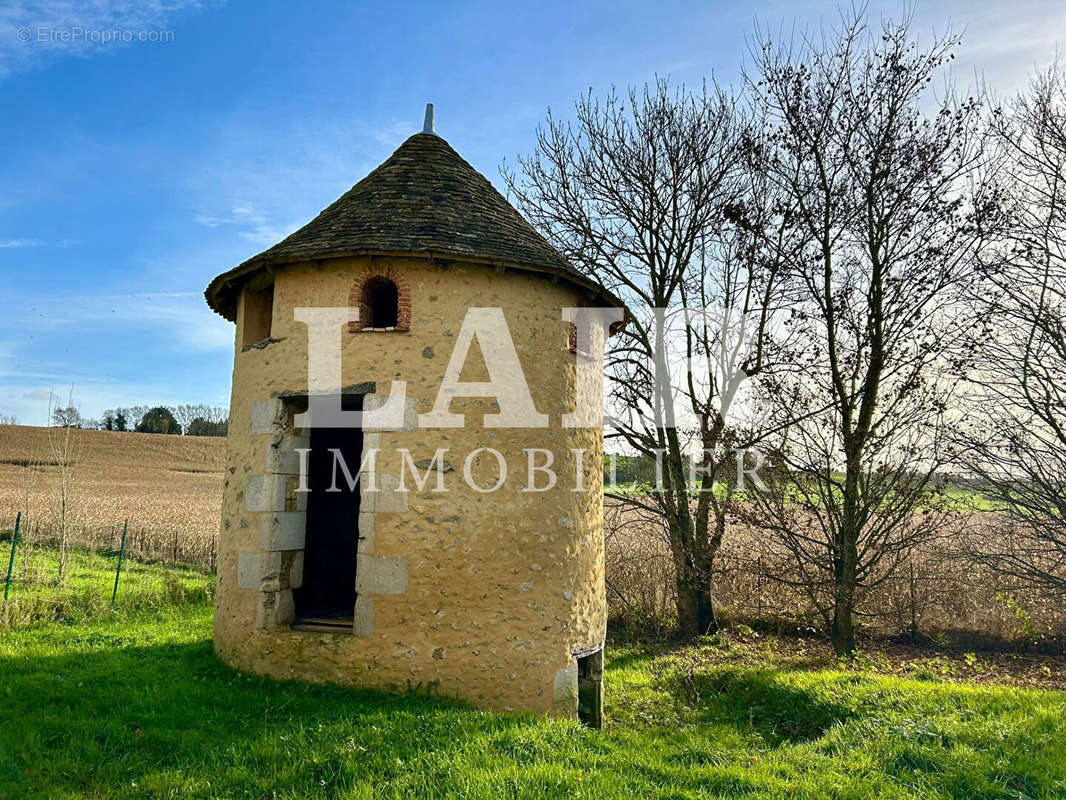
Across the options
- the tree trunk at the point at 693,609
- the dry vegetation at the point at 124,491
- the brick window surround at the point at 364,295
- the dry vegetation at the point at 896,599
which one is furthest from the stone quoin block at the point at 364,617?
the dry vegetation at the point at 124,491

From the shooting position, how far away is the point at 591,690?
25.1ft

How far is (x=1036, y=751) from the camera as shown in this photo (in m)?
5.90

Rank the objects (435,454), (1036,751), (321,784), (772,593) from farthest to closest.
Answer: (772,593), (435,454), (1036,751), (321,784)

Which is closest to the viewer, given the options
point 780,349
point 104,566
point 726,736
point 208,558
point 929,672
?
point 726,736

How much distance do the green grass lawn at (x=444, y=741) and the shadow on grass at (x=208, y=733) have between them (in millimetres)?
17

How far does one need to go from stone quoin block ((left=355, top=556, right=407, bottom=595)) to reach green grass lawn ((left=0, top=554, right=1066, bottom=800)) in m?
0.95

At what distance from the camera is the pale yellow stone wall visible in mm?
6449

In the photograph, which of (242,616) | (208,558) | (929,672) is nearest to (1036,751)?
(929,672)

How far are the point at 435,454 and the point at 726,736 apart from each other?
169 inches

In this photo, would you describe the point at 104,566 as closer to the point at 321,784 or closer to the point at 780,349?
the point at 321,784

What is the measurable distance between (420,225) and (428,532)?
3243 mm

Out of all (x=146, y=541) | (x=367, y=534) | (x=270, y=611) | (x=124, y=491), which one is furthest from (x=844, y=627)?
(x=124, y=491)

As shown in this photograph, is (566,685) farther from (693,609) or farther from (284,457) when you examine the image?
(693,609)

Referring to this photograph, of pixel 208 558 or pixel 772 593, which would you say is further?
pixel 208 558
